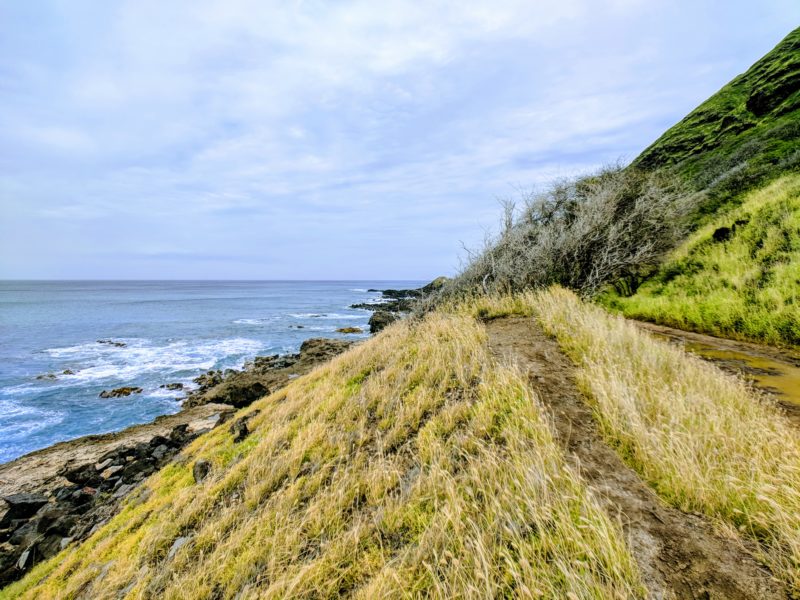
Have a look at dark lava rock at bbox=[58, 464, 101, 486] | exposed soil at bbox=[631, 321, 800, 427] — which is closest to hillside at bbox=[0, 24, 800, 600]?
exposed soil at bbox=[631, 321, 800, 427]

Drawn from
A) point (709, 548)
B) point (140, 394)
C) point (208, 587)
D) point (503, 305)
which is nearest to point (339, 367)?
point (503, 305)

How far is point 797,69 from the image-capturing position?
27047 mm

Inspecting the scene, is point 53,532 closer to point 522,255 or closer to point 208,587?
point 208,587

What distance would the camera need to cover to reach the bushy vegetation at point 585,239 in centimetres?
1071

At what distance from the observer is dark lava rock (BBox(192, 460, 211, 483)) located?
20.7 feet

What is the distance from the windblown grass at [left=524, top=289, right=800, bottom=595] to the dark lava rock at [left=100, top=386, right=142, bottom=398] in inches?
1012

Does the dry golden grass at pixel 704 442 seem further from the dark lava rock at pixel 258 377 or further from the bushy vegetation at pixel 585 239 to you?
the dark lava rock at pixel 258 377

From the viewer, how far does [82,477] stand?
11.0 m

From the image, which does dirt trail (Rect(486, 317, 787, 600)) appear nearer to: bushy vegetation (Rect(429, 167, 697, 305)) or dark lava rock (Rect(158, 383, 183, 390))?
bushy vegetation (Rect(429, 167, 697, 305))

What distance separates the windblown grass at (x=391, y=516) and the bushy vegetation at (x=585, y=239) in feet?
18.4

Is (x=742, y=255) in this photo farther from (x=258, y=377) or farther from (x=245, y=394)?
(x=258, y=377)

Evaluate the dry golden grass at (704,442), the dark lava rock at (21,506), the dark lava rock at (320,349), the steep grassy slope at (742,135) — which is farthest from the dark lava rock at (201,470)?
the steep grassy slope at (742,135)

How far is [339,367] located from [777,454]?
28.7 feet

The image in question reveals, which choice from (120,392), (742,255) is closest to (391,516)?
(742,255)
